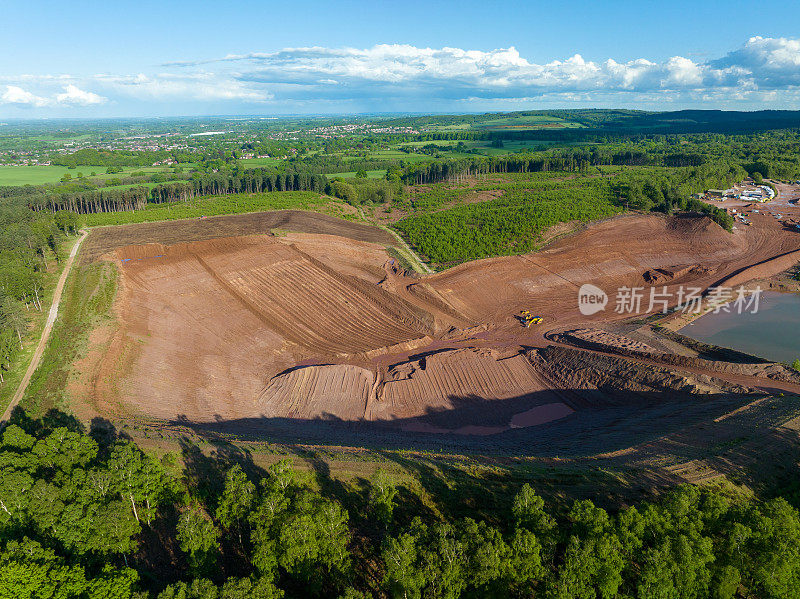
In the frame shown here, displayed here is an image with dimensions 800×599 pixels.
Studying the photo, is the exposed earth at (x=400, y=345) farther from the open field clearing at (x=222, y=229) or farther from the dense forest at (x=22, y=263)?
the dense forest at (x=22, y=263)

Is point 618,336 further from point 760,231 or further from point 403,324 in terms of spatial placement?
point 760,231

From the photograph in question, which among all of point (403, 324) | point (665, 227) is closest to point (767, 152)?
point (665, 227)

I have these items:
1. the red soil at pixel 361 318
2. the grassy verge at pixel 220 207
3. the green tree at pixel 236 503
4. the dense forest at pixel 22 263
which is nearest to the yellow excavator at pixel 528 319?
the red soil at pixel 361 318

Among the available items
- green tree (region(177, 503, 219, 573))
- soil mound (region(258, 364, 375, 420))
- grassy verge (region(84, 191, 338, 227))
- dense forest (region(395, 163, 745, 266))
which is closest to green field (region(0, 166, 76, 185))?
grassy verge (region(84, 191, 338, 227))

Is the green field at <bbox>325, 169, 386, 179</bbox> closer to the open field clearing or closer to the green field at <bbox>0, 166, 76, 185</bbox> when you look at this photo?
the open field clearing

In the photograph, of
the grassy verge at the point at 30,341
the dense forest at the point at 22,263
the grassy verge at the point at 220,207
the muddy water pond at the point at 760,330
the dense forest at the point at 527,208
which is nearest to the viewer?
the grassy verge at the point at 30,341

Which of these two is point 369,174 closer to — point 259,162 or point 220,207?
point 259,162
